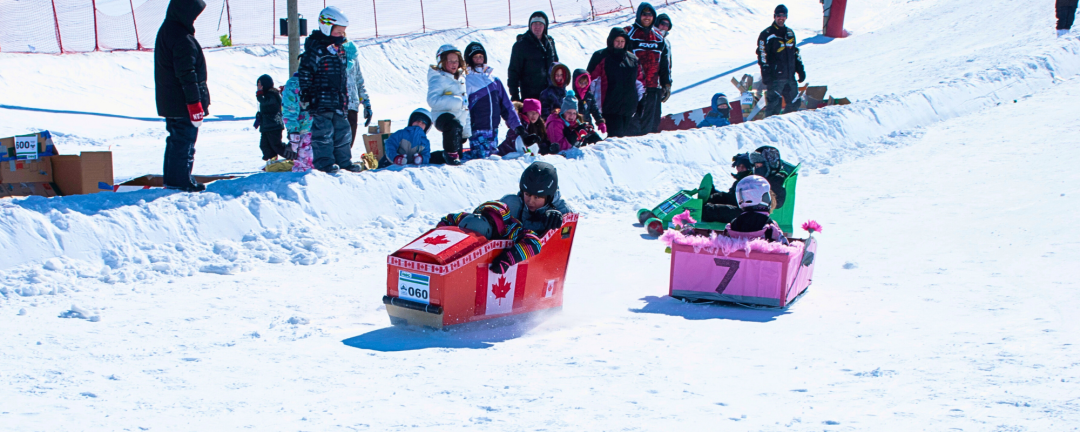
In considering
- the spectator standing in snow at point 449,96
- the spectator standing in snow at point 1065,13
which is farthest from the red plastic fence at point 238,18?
the spectator standing in snow at point 1065,13

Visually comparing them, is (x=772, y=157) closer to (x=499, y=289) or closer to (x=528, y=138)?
(x=528, y=138)

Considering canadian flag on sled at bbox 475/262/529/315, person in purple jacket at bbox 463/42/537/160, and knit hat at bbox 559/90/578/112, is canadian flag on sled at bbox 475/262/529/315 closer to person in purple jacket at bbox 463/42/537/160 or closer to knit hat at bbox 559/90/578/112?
person in purple jacket at bbox 463/42/537/160

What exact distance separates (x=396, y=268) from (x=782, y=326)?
2264 mm

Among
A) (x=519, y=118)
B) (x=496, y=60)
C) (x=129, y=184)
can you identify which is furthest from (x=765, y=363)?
(x=496, y=60)

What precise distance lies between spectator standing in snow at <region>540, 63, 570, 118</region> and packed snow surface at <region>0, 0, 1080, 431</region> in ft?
2.48

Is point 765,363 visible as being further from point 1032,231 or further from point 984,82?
point 984,82

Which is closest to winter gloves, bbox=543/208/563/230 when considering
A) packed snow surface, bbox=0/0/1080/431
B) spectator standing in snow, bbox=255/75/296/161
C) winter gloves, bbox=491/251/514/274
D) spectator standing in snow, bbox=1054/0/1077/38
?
winter gloves, bbox=491/251/514/274

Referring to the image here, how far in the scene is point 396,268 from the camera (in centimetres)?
495

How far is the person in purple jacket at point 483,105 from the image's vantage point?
8.69 metres

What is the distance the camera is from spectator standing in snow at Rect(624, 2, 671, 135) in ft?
35.3

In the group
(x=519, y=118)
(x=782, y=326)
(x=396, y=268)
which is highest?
(x=519, y=118)

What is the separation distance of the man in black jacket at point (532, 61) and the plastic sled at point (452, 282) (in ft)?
17.0

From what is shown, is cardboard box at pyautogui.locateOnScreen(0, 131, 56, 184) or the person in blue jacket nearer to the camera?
cardboard box at pyautogui.locateOnScreen(0, 131, 56, 184)

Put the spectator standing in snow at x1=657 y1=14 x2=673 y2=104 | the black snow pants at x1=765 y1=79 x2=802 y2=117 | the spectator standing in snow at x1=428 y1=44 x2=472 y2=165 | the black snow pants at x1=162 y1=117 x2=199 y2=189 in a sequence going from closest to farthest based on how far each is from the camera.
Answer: the black snow pants at x1=162 y1=117 x2=199 y2=189
the spectator standing in snow at x1=428 y1=44 x2=472 y2=165
the spectator standing in snow at x1=657 y1=14 x2=673 y2=104
the black snow pants at x1=765 y1=79 x2=802 y2=117
